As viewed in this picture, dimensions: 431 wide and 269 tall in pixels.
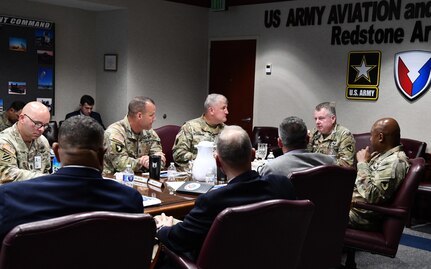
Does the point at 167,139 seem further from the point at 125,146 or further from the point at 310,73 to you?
the point at 310,73

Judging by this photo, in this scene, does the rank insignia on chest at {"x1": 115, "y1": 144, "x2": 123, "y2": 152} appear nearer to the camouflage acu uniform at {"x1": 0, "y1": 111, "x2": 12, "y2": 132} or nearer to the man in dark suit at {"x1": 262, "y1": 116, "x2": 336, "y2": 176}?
the man in dark suit at {"x1": 262, "y1": 116, "x2": 336, "y2": 176}

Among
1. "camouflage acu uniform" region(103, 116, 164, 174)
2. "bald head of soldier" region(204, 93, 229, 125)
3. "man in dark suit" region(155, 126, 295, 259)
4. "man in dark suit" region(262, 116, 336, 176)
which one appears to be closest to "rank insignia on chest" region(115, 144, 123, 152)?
"camouflage acu uniform" region(103, 116, 164, 174)

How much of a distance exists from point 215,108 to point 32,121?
171 cm

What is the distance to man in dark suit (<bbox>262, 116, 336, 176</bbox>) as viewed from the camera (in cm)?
284

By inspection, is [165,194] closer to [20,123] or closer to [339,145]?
[20,123]

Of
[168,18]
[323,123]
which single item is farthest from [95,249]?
[168,18]

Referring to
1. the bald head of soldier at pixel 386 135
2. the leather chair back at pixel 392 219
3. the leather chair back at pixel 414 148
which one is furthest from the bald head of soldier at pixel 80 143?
the leather chair back at pixel 414 148

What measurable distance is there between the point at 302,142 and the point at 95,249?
1696 mm

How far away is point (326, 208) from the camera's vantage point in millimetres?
2889

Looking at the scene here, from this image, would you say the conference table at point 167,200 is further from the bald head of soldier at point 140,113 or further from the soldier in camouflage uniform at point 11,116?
the soldier in camouflage uniform at point 11,116

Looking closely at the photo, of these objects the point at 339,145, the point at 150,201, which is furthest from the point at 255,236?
the point at 339,145

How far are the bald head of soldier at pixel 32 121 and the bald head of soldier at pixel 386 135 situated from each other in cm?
220

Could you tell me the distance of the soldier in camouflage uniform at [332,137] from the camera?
4555mm

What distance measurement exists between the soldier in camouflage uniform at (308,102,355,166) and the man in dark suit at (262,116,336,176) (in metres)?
1.59
